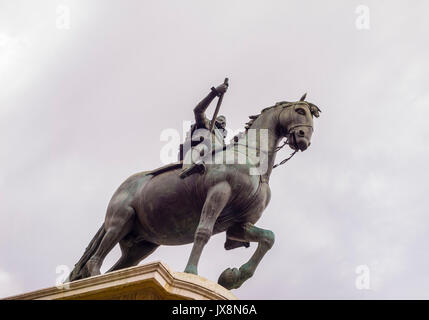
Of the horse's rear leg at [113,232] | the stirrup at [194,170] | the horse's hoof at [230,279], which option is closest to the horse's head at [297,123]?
the stirrup at [194,170]

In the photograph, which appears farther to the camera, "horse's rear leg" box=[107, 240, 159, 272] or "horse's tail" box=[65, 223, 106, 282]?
"horse's rear leg" box=[107, 240, 159, 272]

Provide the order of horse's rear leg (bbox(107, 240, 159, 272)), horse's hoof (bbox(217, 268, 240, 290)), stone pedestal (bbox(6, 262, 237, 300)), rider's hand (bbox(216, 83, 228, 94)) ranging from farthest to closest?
horse's rear leg (bbox(107, 240, 159, 272)) → rider's hand (bbox(216, 83, 228, 94)) → horse's hoof (bbox(217, 268, 240, 290)) → stone pedestal (bbox(6, 262, 237, 300))

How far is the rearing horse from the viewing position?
413 inches

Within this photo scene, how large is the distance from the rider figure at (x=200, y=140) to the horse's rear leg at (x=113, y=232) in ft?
3.78

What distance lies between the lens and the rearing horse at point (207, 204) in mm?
10486

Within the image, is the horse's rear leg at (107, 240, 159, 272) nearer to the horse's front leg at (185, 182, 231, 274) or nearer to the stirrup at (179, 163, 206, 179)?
the stirrup at (179, 163, 206, 179)

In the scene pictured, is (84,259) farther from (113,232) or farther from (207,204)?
(207,204)

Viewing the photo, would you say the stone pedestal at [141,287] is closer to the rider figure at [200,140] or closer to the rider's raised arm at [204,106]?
the rider figure at [200,140]

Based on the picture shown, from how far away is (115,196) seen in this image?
38.2ft

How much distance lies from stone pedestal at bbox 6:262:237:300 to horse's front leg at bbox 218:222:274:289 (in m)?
1.65

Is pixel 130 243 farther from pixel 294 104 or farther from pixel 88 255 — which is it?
pixel 294 104

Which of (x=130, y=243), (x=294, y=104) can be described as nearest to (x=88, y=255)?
(x=130, y=243)

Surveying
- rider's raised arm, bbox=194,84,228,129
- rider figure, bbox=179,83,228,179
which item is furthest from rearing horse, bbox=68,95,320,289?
rider's raised arm, bbox=194,84,228,129
